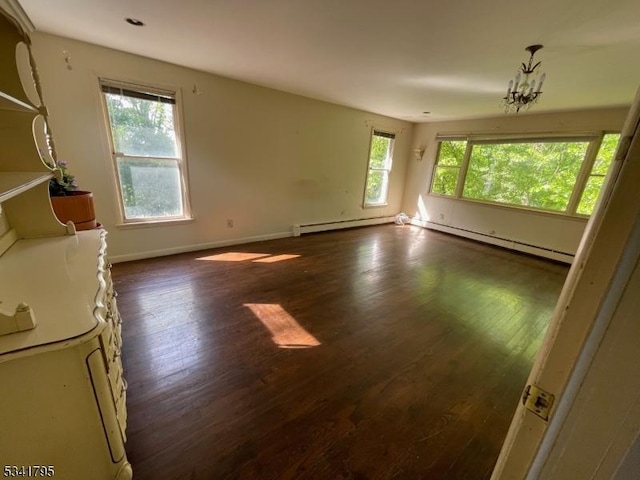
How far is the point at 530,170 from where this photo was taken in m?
4.48

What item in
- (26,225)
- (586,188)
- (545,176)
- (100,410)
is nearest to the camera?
(100,410)

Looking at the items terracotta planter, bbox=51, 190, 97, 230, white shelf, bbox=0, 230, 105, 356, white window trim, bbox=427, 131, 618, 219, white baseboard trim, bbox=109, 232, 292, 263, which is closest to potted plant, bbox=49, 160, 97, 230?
terracotta planter, bbox=51, 190, 97, 230

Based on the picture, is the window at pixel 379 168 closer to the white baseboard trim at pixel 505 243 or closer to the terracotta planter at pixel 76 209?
the white baseboard trim at pixel 505 243

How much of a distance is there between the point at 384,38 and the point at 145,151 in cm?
282

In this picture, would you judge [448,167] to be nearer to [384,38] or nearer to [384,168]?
[384,168]

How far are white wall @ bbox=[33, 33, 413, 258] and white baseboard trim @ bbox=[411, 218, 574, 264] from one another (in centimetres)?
183

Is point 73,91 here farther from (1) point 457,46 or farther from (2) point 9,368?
(1) point 457,46

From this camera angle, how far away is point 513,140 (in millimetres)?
4566

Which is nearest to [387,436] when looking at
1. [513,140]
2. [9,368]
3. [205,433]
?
[205,433]

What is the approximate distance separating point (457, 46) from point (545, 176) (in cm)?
341

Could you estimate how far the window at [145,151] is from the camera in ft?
9.54

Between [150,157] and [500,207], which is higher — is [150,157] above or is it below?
above

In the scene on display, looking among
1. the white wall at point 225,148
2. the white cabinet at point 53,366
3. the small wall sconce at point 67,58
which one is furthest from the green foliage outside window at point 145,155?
the white cabinet at point 53,366

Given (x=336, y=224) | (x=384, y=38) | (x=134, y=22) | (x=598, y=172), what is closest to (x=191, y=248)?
(x=134, y=22)
